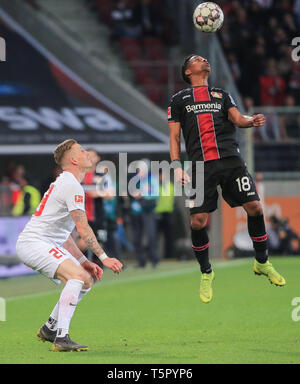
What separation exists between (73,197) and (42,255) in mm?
568

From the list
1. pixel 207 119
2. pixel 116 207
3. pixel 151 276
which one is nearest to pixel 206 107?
pixel 207 119

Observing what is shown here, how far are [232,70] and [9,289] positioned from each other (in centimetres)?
1138

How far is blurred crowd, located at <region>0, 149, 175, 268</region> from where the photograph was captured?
16.0m

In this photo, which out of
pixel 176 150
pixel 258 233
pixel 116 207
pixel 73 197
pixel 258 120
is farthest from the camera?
pixel 116 207

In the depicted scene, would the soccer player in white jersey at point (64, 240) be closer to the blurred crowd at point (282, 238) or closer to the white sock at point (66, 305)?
the white sock at point (66, 305)

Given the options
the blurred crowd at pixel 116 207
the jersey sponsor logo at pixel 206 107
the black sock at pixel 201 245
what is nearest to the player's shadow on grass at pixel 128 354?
the black sock at pixel 201 245

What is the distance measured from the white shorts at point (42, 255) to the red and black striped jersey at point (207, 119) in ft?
6.34

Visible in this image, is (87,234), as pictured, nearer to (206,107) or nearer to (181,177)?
(181,177)

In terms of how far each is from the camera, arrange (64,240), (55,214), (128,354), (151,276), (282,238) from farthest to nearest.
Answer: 1. (282,238)
2. (151,276)
3. (64,240)
4. (55,214)
5. (128,354)

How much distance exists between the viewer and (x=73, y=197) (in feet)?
27.8

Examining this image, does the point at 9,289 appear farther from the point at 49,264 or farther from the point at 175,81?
the point at 175,81

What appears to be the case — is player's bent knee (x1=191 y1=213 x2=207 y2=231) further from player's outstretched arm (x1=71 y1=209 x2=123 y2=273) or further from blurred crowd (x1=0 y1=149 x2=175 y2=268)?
blurred crowd (x1=0 y1=149 x2=175 y2=268)

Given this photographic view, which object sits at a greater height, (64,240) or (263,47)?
(263,47)

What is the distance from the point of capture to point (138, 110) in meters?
22.6
